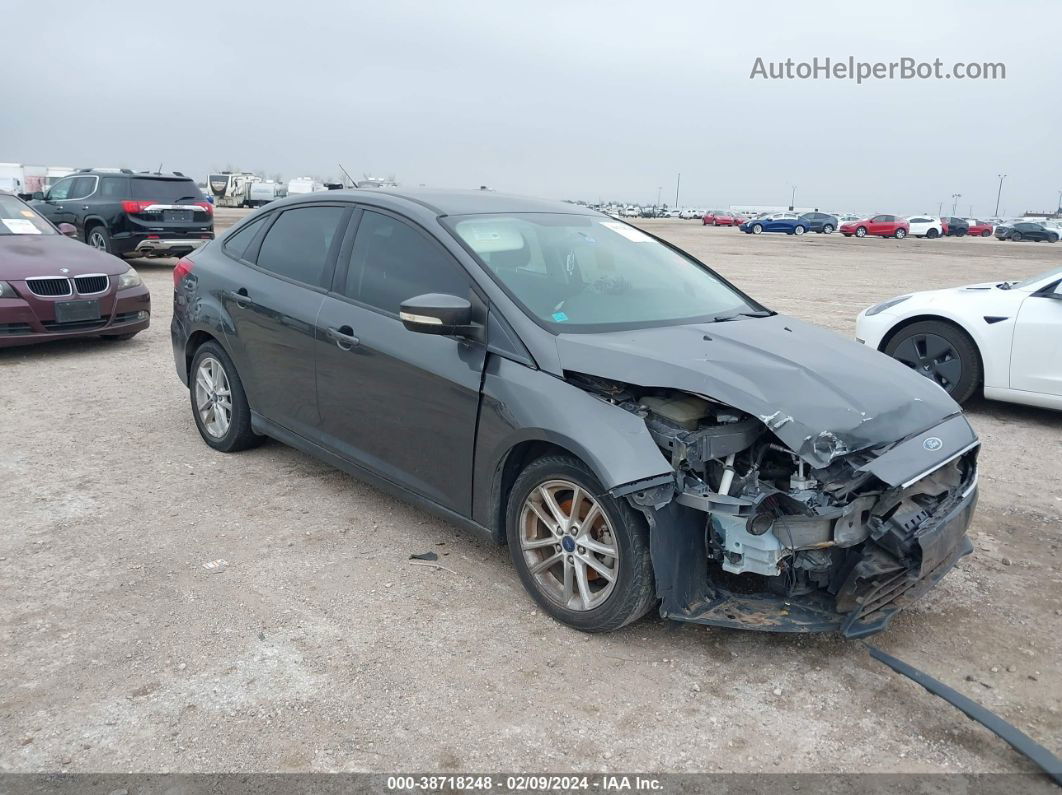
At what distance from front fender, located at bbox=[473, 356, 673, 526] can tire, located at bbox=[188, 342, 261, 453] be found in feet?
7.22

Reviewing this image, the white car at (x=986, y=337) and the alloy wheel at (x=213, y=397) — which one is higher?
the white car at (x=986, y=337)

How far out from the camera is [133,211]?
14453mm

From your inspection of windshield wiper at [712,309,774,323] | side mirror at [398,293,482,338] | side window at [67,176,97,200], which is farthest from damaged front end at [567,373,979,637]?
side window at [67,176,97,200]

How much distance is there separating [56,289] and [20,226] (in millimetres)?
1452

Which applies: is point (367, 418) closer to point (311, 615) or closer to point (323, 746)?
point (311, 615)

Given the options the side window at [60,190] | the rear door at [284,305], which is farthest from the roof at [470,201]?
the side window at [60,190]

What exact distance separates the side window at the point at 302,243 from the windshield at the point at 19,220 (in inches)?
211

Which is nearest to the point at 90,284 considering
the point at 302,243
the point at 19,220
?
the point at 19,220

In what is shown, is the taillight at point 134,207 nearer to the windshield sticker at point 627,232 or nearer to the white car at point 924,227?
the windshield sticker at point 627,232

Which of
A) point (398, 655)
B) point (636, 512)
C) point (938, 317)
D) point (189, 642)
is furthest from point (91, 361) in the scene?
point (938, 317)

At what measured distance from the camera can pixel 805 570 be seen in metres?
3.15

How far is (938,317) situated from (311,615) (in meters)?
5.60

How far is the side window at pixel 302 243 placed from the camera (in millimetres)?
4582

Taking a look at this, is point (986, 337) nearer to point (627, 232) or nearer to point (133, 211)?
point (627, 232)
